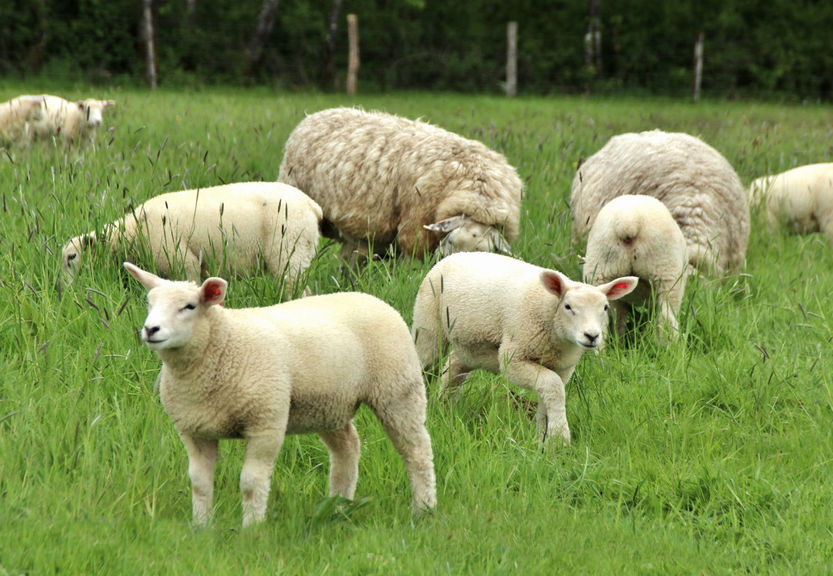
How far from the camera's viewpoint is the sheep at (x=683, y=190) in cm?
602

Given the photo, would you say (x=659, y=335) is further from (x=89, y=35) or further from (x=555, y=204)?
(x=89, y=35)

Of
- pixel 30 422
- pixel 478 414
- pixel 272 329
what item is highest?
pixel 272 329

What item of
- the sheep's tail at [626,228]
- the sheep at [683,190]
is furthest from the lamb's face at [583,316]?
the sheep at [683,190]

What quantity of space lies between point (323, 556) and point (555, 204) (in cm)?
482

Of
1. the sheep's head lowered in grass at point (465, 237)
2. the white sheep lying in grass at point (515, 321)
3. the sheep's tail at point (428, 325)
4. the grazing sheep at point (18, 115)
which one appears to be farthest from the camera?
the grazing sheep at point (18, 115)

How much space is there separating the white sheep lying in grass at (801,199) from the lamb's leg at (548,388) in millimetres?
4627

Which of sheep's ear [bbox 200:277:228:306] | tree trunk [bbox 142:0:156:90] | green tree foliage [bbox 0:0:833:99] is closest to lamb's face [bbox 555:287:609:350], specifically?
sheep's ear [bbox 200:277:228:306]

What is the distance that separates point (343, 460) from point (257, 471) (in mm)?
492

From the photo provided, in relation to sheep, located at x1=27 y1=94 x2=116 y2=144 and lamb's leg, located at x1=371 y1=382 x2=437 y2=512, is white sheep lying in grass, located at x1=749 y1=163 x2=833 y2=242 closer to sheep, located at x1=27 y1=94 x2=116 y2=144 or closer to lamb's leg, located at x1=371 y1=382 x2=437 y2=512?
lamb's leg, located at x1=371 y1=382 x2=437 y2=512

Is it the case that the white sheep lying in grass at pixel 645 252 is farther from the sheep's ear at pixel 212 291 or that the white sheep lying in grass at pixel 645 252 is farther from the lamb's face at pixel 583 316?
the sheep's ear at pixel 212 291

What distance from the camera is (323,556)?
9.48 feet

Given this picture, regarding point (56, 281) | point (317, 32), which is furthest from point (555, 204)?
point (317, 32)

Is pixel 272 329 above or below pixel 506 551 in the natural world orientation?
above

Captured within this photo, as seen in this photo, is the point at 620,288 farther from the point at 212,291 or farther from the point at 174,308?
the point at 174,308
